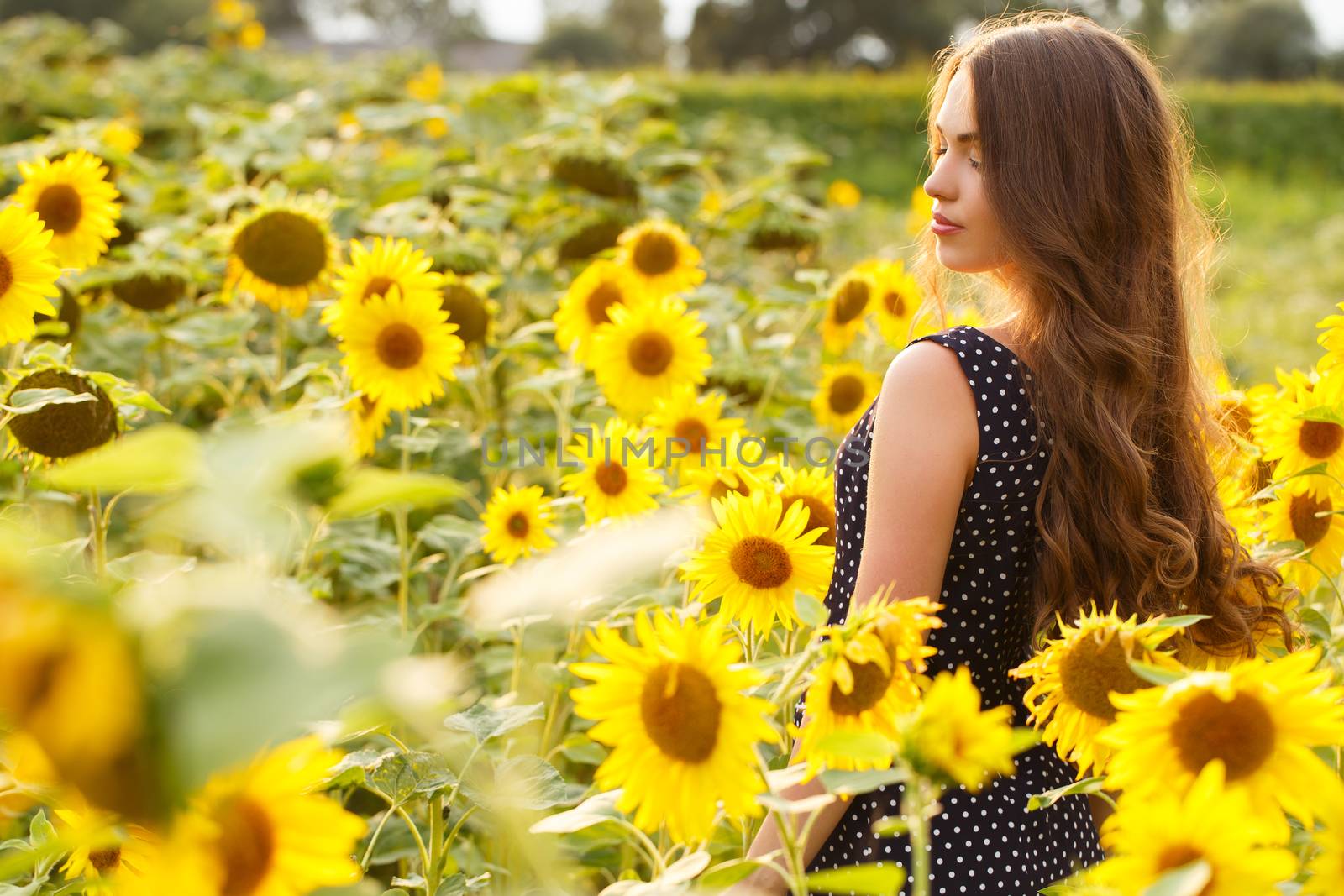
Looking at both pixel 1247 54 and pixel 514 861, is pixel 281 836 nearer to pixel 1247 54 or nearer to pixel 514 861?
pixel 514 861

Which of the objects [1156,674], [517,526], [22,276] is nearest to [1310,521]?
[1156,674]

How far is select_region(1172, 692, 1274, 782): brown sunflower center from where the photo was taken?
0.73m

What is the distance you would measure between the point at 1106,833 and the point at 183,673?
56cm

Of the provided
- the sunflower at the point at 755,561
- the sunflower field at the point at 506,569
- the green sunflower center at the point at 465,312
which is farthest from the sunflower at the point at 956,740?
the green sunflower center at the point at 465,312

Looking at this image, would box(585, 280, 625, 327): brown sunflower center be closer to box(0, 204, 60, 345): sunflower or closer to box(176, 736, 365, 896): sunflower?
box(0, 204, 60, 345): sunflower

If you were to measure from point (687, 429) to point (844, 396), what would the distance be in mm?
551

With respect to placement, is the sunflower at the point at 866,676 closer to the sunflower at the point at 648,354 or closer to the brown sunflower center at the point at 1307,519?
the brown sunflower center at the point at 1307,519

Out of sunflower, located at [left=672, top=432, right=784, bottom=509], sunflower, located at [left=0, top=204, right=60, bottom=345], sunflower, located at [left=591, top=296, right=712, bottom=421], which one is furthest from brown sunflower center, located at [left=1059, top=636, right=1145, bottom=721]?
sunflower, located at [left=0, top=204, right=60, bottom=345]

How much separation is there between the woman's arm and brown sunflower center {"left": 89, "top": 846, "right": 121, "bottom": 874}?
70cm

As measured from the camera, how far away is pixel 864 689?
2.74ft

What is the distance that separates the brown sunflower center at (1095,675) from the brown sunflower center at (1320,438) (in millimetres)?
647

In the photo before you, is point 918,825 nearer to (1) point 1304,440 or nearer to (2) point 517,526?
(1) point 1304,440

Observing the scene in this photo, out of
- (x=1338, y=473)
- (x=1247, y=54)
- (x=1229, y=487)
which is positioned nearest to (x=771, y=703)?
(x=1338, y=473)

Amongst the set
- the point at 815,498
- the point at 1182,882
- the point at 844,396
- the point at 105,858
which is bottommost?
the point at 105,858
